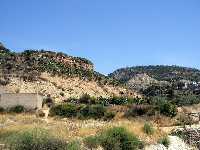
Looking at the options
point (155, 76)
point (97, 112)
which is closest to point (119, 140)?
point (97, 112)

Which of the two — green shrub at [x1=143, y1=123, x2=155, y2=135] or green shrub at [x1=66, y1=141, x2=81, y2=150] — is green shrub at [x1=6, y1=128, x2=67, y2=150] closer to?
green shrub at [x1=66, y1=141, x2=81, y2=150]

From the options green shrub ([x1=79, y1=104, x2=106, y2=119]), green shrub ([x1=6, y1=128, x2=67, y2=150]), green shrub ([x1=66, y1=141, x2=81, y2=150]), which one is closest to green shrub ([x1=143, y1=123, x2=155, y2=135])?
green shrub ([x1=66, y1=141, x2=81, y2=150])

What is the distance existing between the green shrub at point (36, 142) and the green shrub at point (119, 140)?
13.9ft

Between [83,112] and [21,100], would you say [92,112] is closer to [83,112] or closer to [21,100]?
[83,112]

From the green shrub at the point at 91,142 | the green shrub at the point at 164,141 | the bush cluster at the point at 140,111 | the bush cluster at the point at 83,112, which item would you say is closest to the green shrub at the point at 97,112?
the bush cluster at the point at 83,112

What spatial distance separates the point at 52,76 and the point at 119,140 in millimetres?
58661

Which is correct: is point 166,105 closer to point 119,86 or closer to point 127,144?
point 127,144

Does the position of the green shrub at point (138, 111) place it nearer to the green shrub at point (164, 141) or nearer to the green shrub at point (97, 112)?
the green shrub at point (97, 112)

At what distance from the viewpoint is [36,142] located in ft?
78.7

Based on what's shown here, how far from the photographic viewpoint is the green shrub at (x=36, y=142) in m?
23.9

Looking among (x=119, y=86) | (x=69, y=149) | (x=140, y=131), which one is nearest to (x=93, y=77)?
(x=119, y=86)

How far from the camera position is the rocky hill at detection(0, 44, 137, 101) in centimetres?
7944

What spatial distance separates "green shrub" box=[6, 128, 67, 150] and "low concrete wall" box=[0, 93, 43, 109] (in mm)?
28989

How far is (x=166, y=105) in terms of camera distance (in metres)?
49.7
